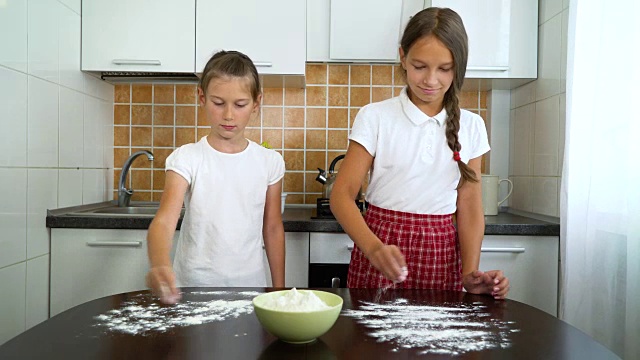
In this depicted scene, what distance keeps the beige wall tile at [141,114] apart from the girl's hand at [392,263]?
1.71 meters

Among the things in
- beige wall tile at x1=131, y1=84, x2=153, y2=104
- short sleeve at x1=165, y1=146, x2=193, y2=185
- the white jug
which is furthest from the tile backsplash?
short sleeve at x1=165, y1=146, x2=193, y2=185

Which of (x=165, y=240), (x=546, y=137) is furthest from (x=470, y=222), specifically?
(x=546, y=137)

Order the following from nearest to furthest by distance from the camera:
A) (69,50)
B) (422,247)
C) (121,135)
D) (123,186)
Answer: (422,247) → (69,50) → (123,186) → (121,135)

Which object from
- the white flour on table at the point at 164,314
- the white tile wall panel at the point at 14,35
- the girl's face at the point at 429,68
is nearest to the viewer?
the white flour on table at the point at 164,314

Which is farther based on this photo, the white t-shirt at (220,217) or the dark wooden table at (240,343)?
the white t-shirt at (220,217)

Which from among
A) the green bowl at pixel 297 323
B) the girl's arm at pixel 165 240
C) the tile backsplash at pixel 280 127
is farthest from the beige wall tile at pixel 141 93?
the green bowl at pixel 297 323

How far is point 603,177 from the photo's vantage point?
65.6 inches

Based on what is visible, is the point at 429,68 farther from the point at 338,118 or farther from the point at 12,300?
the point at 12,300

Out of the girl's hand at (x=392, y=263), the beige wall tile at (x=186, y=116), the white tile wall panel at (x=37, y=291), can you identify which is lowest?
the white tile wall panel at (x=37, y=291)

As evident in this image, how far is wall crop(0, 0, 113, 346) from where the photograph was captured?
5.63 feet

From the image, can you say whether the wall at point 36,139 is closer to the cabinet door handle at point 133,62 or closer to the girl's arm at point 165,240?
the cabinet door handle at point 133,62

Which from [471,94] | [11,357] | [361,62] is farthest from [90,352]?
[471,94]

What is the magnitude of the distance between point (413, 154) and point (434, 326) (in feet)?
1.89

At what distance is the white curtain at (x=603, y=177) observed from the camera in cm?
158
